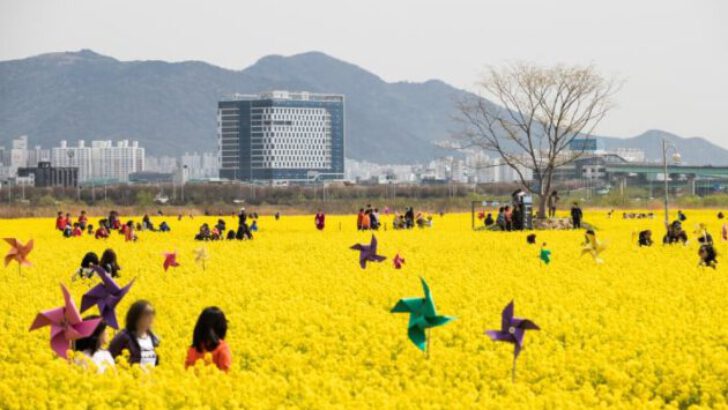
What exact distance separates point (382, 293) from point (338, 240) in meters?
22.0

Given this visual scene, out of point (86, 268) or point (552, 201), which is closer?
point (86, 268)

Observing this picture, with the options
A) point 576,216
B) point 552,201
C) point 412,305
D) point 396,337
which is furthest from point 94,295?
point 552,201

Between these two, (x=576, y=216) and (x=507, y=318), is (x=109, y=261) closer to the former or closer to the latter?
(x=507, y=318)

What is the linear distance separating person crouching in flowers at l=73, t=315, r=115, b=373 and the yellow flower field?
0.20m

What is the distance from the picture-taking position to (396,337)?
51.0 ft

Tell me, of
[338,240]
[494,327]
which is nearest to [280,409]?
[494,327]

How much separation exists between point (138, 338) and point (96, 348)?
40cm

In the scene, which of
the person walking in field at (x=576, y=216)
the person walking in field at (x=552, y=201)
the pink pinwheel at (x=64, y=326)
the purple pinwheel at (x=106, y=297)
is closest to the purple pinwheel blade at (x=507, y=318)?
the pink pinwheel at (x=64, y=326)

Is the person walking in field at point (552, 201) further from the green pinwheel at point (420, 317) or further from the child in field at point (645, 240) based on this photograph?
the green pinwheel at point (420, 317)

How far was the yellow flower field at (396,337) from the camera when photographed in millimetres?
10977

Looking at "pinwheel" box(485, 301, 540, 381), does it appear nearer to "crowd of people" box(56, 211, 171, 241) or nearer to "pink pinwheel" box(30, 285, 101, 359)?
"pink pinwheel" box(30, 285, 101, 359)

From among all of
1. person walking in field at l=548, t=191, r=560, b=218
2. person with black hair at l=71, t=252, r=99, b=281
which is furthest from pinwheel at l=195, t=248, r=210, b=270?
person walking in field at l=548, t=191, r=560, b=218

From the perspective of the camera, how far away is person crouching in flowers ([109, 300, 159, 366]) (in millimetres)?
11742

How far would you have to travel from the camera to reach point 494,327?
1636cm
